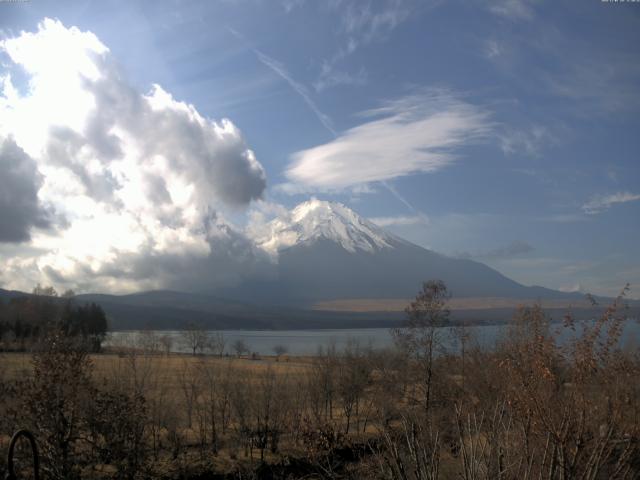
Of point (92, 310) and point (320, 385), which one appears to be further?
point (92, 310)

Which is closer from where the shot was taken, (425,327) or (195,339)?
(425,327)

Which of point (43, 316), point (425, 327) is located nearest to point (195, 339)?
point (43, 316)

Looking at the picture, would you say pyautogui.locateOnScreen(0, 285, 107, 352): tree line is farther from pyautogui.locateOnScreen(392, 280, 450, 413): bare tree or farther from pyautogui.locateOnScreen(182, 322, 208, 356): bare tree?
pyautogui.locateOnScreen(392, 280, 450, 413): bare tree

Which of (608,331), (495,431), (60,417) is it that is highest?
(608,331)

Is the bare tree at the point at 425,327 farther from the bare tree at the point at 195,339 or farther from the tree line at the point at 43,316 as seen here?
the bare tree at the point at 195,339

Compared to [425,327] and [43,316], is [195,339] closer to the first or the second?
[43,316]

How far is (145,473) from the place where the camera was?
27.8 meters

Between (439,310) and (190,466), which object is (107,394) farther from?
(439,310)

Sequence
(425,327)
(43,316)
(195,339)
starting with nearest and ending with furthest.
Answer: (425,327) < (43,316) < (195,339)

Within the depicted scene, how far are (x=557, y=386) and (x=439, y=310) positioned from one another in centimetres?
2962

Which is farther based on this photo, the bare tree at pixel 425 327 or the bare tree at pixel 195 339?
the bare tree at pixel 195 339

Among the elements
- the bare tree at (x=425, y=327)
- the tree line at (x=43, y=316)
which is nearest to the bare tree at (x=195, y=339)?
the tree line at (x=43, y=316)

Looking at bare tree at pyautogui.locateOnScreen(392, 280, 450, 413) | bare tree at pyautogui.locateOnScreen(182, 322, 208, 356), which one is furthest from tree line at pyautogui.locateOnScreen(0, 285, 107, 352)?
bare tree at pyautogui.locateOnScreen(392, 280, 450, 413)

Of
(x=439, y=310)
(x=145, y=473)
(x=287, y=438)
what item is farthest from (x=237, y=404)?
(x=439, y=310)
